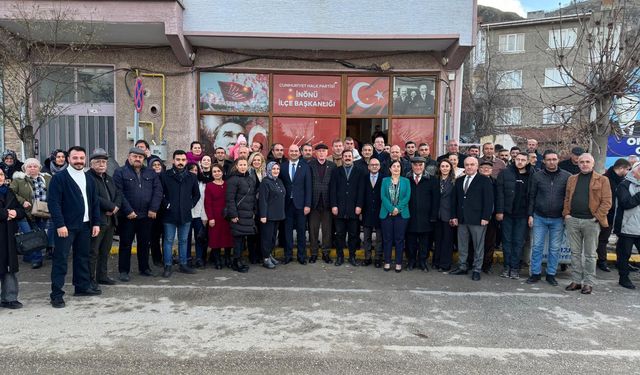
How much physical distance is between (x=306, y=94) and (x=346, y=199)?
14.5 ft

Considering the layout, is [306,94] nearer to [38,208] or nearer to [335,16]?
[335,16]

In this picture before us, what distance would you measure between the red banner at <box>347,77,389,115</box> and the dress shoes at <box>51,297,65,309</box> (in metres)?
7.71

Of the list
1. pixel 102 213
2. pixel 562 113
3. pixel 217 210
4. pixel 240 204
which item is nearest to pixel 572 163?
pixel 562 113

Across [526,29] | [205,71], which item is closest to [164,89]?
Answer: [205,71]

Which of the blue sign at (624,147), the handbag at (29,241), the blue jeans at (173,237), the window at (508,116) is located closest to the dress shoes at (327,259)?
the blue jeans at (173,237)

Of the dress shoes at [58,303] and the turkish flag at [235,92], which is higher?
the turkish flag at [235,92]

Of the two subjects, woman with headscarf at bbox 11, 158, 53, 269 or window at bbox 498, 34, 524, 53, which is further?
window at bbox 498, 34, 524, 53

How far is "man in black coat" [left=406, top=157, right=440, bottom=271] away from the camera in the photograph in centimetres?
741

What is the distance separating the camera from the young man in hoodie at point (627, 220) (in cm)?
666

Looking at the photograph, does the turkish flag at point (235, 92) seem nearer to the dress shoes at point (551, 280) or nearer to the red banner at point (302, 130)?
the red banner at point (302, 130)

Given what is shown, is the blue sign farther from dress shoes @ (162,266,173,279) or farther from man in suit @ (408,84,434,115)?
dress shoes @ (162,266,173,279)

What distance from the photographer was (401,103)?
11289mm

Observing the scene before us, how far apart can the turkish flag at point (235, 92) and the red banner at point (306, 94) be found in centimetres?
67

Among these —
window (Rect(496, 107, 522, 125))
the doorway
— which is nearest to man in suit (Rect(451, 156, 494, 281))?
the doorway
